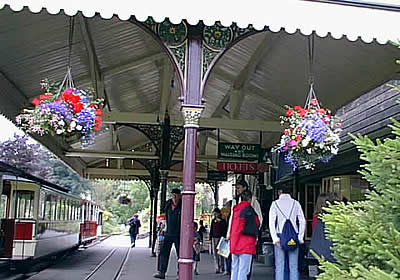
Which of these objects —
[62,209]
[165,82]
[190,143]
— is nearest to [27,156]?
[62,209]

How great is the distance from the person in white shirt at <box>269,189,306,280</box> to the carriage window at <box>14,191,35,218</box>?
7.83 meters

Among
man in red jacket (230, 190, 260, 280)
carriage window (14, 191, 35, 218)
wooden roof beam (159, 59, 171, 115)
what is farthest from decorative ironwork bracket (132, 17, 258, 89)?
wooden roof beam (159, 59, 171, 115)

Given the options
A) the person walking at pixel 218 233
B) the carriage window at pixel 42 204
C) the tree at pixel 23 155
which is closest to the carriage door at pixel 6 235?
the carriage window at pixel 42 204

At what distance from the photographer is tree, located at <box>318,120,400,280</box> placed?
8.86ft

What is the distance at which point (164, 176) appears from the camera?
16.8 meters

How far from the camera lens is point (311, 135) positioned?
561 centimetres

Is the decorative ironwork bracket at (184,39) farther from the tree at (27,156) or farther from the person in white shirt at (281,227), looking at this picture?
the tree at (27,156)

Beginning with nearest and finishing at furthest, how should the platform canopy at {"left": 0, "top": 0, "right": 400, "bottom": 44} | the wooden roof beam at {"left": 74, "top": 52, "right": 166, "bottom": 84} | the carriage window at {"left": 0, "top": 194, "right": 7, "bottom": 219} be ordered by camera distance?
1. the platform canopy at {"left": 0, "top": 0, "right": 400, "bottom": 44}
2. the carriage window at {"left": 0, "top": 194, "right": 7, "bottom": 219}
3. the wooden roof beam at {"left": 74, "top": 52, "right": 166, "bottom": 84}

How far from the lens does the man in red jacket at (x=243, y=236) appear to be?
264 inches

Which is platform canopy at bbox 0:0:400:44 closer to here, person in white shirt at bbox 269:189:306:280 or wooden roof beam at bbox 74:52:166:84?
person in white shirt at bbox 269:189:306:280

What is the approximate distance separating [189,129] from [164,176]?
11.2 meters

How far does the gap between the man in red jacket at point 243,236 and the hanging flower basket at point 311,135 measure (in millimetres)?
1162

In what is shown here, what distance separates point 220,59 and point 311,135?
1.52m

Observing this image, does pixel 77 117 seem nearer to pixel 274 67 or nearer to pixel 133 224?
pixel 274 67
